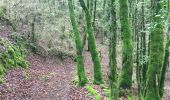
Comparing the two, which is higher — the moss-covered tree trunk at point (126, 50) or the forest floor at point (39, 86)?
the moss-covered tree trunk at point (126, 50)

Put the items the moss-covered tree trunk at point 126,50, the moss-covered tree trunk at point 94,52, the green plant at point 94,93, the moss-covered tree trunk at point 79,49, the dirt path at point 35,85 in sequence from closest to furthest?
the green plant at point 94,93 → the dirt path at point 35,85 → the moss-covered tree trunk at point 126,50 → the moss-covered tree trunk at point 79,49 → the moss-covered tree trunk at point 94,52

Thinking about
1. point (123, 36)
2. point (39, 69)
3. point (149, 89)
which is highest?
point (123, 36)

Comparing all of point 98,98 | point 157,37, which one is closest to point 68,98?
point 98,98

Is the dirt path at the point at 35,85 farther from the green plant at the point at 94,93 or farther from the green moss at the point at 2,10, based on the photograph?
the green moss at the point at 2,10

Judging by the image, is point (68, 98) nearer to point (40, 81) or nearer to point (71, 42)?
point (40, 81)

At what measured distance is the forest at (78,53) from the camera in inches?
395

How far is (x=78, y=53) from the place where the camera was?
16922 millimetres

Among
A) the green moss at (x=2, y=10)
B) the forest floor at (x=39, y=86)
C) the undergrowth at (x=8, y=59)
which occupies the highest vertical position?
the green moss at (x=2, y=10)

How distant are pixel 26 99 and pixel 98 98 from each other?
3462mm

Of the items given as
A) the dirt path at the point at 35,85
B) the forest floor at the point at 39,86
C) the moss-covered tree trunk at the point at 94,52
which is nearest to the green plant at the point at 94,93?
the forest floor at the point at 39,86

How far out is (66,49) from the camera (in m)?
31.7

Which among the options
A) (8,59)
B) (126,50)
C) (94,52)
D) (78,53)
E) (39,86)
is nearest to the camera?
(126,50)

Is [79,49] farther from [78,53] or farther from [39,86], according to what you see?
[39,86]

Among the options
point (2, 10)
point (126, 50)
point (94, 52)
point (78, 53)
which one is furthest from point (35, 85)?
point (2, 10)
